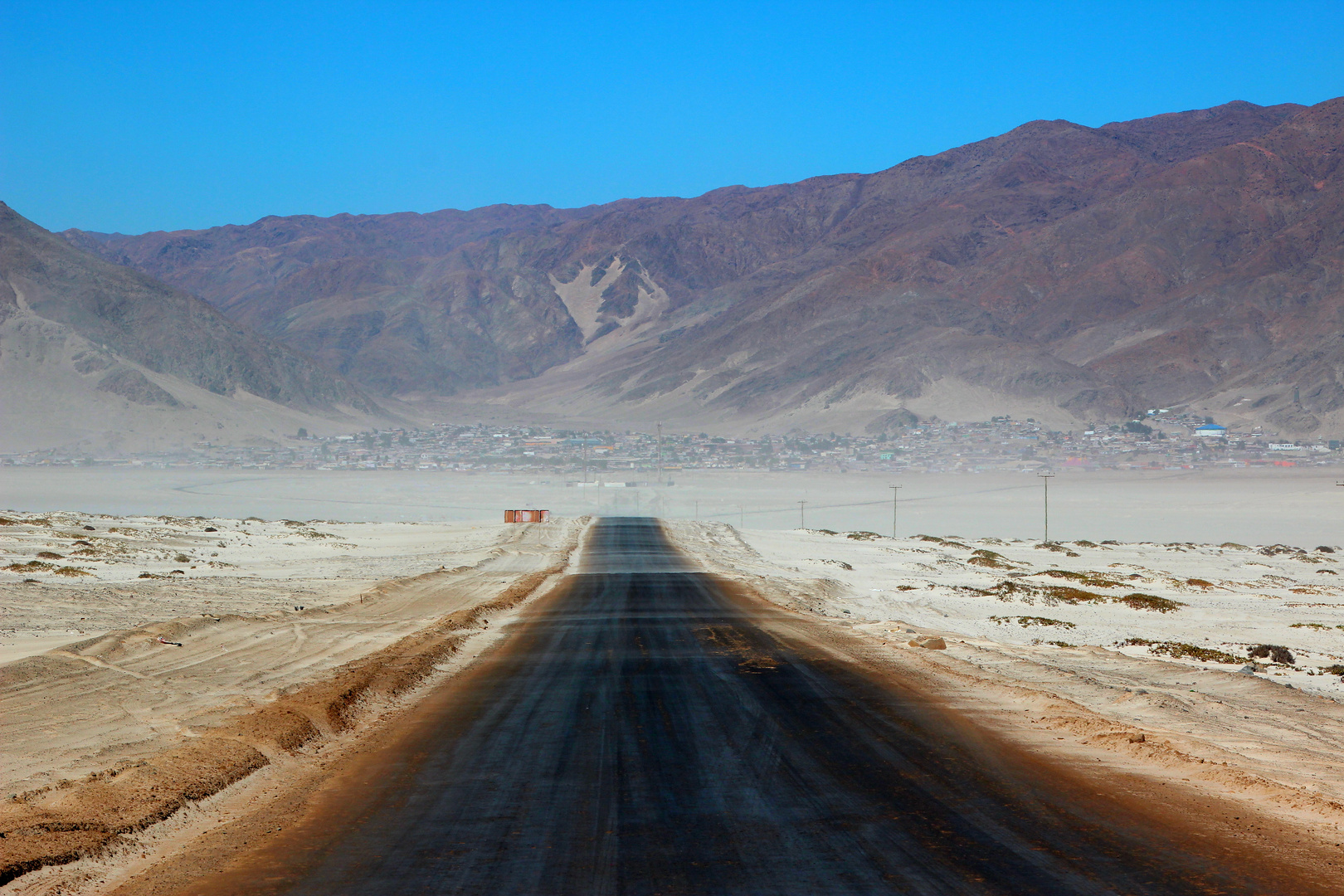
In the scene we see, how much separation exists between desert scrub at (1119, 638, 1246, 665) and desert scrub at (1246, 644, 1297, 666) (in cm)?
51

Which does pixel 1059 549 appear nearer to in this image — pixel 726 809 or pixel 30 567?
pixel 30 567

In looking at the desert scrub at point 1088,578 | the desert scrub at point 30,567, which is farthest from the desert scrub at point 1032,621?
the desert scrub at point 30,567

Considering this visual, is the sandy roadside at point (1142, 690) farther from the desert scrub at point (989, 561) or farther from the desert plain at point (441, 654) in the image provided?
the desert scrub at point (989, 561)

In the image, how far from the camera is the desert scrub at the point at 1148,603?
106ft

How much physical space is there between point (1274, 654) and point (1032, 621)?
24.8ft

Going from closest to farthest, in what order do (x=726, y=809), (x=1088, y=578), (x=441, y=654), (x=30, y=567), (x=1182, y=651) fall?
(x=726, y=809), (x=441, y=654), (x=1182, y=651), (x=30, y=567), (x=1088, y=578)

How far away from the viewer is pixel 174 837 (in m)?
8.56

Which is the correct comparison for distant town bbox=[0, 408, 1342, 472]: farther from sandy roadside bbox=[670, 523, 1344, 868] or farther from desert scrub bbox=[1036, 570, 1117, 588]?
sandy roadside bbox=[670, 523, 1344, 868]

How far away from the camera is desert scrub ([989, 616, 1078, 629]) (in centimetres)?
2802

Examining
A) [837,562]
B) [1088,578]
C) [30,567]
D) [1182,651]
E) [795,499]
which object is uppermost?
[30,567]

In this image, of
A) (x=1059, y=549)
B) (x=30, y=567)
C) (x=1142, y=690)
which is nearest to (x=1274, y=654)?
(x=1142, y=690)

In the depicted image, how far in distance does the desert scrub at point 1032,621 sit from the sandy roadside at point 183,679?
13.4 meters

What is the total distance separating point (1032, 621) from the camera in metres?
28.7

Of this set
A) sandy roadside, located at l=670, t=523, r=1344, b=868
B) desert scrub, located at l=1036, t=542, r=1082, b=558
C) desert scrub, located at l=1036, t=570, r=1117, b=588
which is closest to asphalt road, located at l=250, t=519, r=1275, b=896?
sandy roadside, located at l=670, t=523, r=1344, b=868
